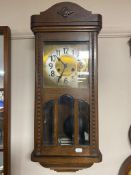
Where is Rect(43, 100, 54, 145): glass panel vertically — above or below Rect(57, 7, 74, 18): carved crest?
below

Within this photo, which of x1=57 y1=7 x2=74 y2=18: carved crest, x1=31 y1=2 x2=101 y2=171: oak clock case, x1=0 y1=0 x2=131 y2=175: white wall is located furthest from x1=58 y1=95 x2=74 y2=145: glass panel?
x1=57 y1=7 x2=74 y2=18: carved crest

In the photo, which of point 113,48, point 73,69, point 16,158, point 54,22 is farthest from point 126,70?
point 16,158

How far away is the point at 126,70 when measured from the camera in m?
1.26

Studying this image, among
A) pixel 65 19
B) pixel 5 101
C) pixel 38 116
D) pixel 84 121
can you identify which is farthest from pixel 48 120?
pixel 65 19

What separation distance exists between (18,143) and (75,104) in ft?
1.27

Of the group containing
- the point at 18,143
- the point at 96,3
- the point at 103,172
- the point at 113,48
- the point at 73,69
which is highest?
the point at 96,3

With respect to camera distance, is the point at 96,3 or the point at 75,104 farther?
the point at 96,3

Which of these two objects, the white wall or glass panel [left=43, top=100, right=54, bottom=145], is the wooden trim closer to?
the white wall

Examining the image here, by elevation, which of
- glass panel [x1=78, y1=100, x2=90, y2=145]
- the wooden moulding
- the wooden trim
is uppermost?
the wooden moulding

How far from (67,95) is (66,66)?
125mm

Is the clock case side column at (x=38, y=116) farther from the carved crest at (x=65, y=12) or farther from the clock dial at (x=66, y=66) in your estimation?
the carved crest at (x=65, y=12)

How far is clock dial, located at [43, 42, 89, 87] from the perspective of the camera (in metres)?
1.09

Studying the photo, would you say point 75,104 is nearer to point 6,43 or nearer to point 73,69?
point 73,69

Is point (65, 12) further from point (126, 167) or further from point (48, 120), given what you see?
point (126, 167)
